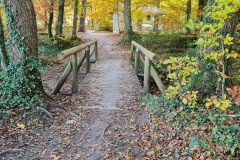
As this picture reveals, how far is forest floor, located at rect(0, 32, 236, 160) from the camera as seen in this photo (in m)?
3.70

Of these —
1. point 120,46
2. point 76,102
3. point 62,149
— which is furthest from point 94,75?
point 120,46

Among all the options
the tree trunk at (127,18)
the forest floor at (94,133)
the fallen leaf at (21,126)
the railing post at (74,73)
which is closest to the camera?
the forest floor at (94,133)

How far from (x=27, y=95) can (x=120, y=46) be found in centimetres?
1250

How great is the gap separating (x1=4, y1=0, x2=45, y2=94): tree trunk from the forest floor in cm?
121

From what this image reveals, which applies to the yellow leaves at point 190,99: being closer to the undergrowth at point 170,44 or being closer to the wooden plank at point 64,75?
the wooden plank at point 64,75

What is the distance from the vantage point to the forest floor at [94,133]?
3703 millimetres

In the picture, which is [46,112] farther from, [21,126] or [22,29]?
[22,29]

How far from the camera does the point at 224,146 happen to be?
3.19m

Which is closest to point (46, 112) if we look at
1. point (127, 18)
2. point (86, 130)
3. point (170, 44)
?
point (86, 130)

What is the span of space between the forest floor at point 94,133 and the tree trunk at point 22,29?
1.21 meters

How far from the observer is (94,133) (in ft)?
14.4

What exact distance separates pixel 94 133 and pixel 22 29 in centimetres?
269

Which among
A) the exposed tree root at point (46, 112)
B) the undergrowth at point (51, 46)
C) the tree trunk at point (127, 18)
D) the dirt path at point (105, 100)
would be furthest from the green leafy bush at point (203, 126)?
the tree trunk at point (127, 18)

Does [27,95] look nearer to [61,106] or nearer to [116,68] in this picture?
[61,106]
